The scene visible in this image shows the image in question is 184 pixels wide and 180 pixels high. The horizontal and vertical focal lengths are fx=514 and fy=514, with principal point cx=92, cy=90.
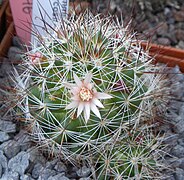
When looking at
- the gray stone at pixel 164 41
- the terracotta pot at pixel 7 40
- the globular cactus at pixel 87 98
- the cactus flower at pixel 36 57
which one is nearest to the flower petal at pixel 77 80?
the globular cactus at pixel 87 98

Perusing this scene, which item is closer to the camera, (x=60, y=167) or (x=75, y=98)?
(x=75, y=98)

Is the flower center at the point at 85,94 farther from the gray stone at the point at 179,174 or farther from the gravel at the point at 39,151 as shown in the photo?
the gray stone at the point at 179,174

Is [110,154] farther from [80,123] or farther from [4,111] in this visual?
[4,111]

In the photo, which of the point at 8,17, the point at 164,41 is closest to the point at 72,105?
the point at 8,17

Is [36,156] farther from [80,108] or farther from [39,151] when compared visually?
[80,108]

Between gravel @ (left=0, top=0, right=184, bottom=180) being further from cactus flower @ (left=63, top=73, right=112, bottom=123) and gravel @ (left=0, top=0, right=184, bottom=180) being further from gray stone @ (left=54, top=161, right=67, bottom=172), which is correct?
cactus flower @ (left=63, top=73, right=112, bottom=123)
